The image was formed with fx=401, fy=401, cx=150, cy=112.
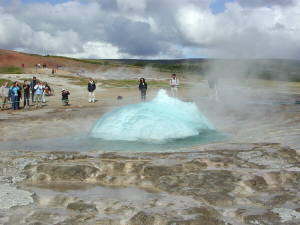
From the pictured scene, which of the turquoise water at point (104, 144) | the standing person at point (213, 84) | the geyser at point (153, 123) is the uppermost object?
the standing person at point (213, 84)

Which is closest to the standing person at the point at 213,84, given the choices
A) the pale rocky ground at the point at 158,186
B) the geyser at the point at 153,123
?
the geyser at the point at 153,123

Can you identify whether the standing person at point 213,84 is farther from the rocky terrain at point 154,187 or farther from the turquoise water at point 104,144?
the rocky terrain at point 154,187

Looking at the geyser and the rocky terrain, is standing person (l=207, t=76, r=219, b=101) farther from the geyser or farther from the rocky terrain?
the rocky terrain

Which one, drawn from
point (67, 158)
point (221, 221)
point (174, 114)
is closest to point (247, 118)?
point (174, 114)

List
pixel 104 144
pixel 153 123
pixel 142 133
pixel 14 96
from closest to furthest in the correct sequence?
pixel 104 144 < pixel 142 133 < pixel 153 123 < pixel 14 96

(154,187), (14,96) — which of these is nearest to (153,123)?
(154,187)

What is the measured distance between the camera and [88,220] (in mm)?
4340

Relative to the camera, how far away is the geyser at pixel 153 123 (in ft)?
31.0

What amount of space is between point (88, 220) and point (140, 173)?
1.86 metres

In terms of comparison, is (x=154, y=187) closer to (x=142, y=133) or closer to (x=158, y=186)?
(x=158, y=186)

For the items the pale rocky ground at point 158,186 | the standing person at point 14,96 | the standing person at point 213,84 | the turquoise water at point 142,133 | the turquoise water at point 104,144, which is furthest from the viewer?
the standing person at point 213,84

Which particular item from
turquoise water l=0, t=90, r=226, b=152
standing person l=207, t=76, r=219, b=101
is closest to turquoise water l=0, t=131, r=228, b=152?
turquoise water l=0, t=90, r=226, b=152

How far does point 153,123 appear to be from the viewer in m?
9.59

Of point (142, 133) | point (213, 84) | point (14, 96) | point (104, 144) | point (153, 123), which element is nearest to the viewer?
point (104, 144)
